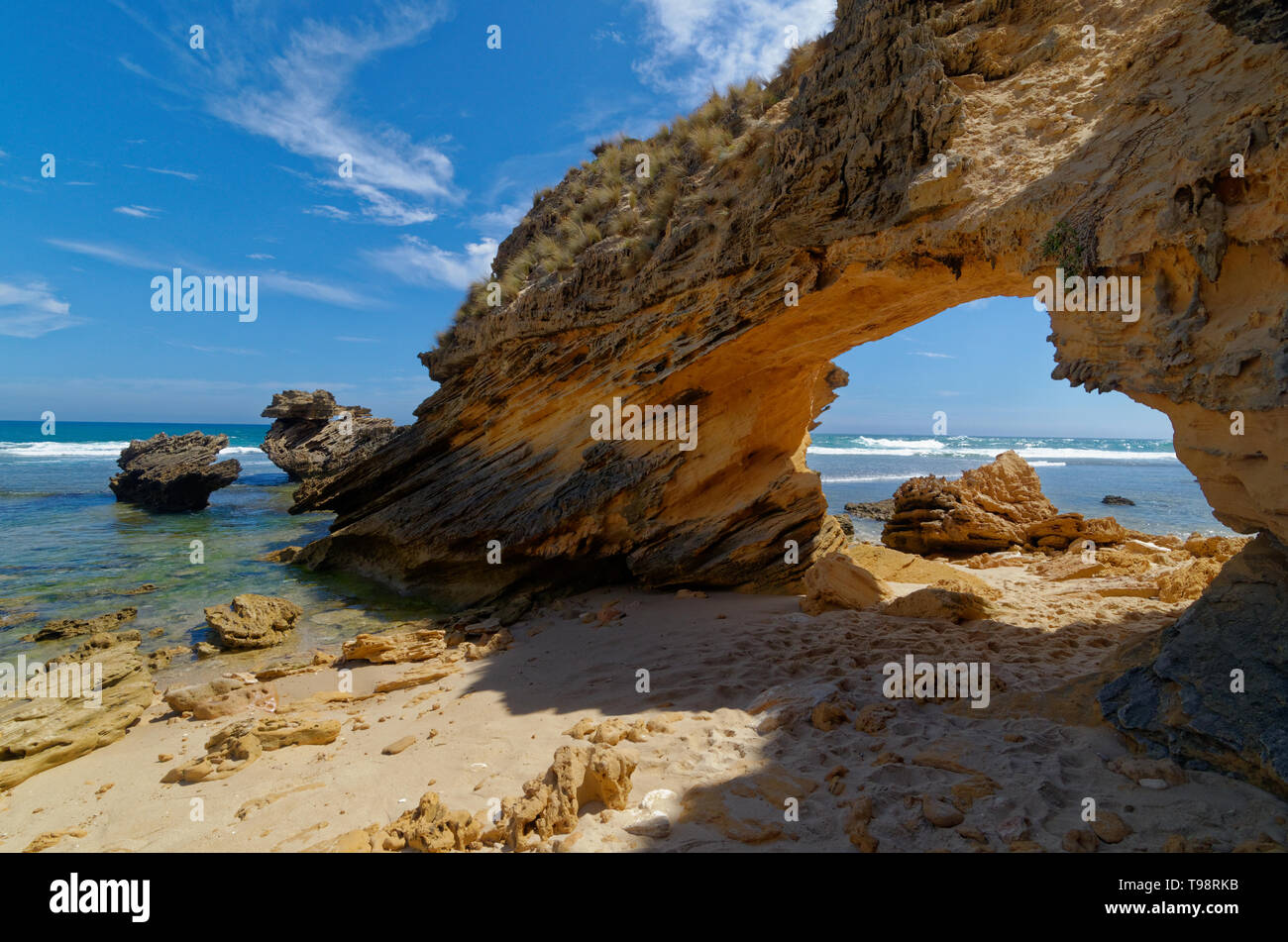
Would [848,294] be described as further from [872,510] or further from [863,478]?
[863,478]

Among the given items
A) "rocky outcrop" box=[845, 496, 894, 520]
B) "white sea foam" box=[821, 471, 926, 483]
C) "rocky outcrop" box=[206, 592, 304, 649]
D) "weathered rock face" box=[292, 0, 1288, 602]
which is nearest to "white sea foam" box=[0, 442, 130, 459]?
"weathered rock face" box=[292, 0, 1288, 602]

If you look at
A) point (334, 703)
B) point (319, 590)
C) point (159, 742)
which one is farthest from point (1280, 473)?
point (319, 590)

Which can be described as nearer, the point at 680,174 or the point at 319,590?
the point at 680,174

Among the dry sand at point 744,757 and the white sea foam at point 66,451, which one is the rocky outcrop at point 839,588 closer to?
the dry sand at point 744,757

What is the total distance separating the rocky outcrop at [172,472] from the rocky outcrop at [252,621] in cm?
1991

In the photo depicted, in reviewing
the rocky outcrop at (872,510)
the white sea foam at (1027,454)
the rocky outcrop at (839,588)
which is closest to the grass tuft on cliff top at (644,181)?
the rocky outcrop at (839,588)

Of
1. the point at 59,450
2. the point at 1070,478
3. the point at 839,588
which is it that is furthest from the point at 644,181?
the point at 59,450

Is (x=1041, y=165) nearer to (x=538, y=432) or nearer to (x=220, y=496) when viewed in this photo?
(x=538, y=432)

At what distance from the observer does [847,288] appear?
25.1 ft

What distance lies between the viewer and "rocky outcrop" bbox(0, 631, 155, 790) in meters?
5.45

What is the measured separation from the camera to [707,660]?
648cm

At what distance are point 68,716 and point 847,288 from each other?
32.9 ft

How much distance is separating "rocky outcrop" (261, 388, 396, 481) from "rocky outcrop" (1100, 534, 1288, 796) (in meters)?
34.4
